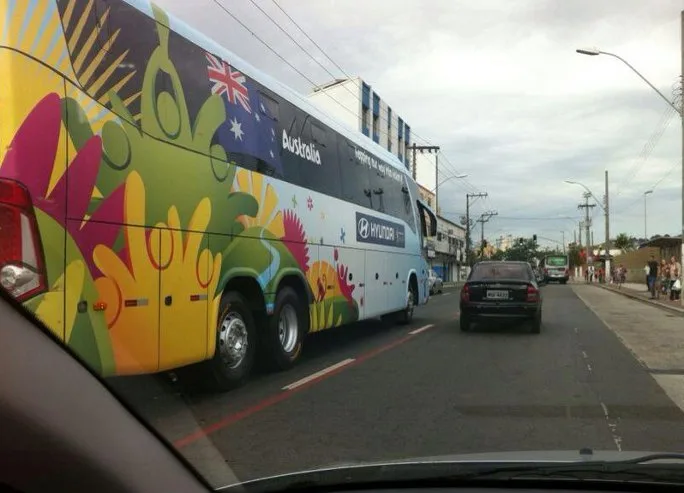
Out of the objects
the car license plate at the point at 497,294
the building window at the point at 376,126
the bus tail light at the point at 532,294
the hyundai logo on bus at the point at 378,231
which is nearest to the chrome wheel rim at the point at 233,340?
the hyundai logo on bus at the point at 378,231

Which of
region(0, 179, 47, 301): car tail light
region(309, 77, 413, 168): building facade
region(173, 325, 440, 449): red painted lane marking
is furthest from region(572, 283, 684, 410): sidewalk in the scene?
region(309, 77, 413, 168): building facade

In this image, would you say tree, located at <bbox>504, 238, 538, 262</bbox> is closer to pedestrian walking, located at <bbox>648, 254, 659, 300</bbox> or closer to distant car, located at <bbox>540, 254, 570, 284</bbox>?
distant car, located at <bbox>540, 254, 570, 284</bbox>

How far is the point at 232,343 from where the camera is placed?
23.8 feet

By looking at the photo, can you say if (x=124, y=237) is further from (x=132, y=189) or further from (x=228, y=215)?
(x=228, y=215)

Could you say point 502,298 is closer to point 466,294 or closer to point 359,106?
point 466,294

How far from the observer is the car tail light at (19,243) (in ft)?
13.0

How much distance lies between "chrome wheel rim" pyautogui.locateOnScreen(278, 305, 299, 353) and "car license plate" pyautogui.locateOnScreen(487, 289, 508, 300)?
629cm

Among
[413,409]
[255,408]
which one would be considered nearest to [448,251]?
[413,409]

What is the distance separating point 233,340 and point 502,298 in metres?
8.12

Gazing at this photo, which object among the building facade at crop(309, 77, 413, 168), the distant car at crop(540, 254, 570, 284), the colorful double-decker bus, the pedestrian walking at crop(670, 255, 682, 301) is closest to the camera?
the colorful double-decker bus

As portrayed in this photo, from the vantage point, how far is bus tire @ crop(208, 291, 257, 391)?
699cm

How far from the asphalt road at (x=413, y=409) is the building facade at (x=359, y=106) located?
37.2m

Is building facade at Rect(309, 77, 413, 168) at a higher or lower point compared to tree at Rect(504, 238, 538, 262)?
higher

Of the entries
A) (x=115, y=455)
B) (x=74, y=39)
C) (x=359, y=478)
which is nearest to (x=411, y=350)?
(x=74, y=39)
